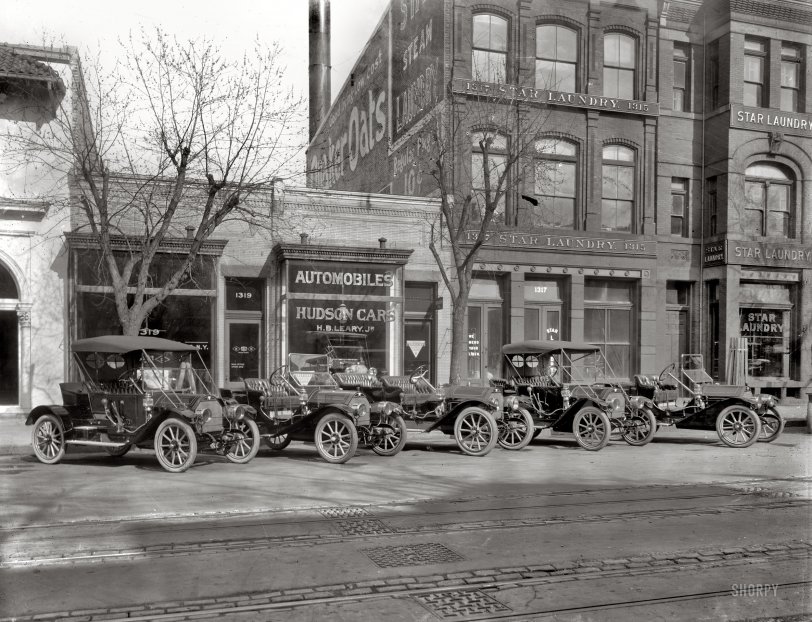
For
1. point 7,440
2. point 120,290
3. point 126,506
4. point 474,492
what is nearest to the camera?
point 126,506

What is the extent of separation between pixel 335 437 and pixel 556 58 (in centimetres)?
1439

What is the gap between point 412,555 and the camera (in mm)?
6109

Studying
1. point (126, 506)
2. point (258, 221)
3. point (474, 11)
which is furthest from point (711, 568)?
point (474, 11)

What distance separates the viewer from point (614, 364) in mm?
22359

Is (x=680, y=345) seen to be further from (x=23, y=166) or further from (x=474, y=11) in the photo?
(x=23, y=166)

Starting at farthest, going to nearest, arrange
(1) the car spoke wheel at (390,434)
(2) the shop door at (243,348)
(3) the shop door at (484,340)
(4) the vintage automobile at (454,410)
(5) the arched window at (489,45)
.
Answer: (3) the shop door at (484,340), (5) the arched window at (489,45), (2) the shop door at (243,348), (4) the vintage automobile at (454,410), (1) the car spoke wheel at (390,434)

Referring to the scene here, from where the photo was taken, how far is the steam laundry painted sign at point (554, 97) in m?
19.9

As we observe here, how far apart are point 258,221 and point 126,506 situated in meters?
11.4

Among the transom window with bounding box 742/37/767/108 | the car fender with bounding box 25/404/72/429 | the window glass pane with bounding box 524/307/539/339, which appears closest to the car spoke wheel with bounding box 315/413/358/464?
the car fender with bounding box 25/404/72/429

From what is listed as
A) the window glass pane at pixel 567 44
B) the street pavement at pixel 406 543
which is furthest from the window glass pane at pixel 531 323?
the street pavement at pixel 406 543

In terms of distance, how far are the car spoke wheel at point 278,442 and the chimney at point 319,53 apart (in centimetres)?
590

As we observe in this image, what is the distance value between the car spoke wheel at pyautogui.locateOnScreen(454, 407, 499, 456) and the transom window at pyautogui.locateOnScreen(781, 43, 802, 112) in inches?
641

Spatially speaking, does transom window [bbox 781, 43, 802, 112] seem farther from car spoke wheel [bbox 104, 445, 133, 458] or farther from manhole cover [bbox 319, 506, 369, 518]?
car spoke wheel [bbox 104, 445, 133, 458]

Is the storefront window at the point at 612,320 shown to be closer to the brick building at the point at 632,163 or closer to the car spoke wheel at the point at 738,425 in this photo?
the brick building at the point at 632,163
